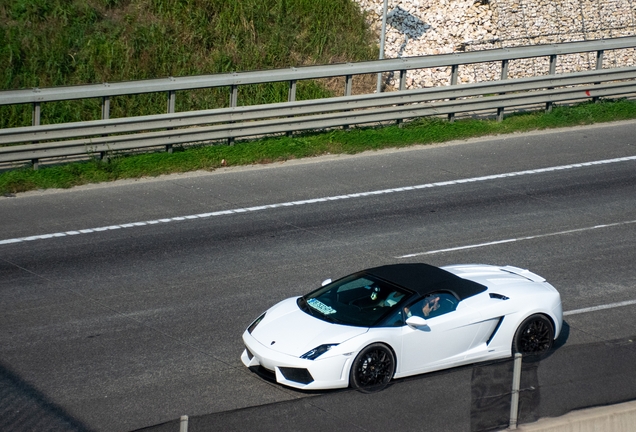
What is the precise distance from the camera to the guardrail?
16.3 meters

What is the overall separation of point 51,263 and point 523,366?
299 inches

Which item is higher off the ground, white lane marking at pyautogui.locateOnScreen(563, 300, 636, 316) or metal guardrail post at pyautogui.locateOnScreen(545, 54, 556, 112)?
metal guardrail post at pyautogui.locateOnScreen(545, 54, 556, 112)

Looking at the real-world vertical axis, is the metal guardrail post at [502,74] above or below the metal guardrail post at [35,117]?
above

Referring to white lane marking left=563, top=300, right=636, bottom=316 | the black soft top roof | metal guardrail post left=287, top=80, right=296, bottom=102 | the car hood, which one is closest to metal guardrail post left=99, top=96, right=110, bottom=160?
metal guardrail post left=287, top=80, right=296, bottom=102

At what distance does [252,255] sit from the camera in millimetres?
12914

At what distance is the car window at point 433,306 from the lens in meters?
9.28

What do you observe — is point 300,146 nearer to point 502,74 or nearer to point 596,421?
point 502,74

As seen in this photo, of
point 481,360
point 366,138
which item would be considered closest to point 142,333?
point 481,360

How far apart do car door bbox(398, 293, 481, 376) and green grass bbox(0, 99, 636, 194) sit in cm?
867

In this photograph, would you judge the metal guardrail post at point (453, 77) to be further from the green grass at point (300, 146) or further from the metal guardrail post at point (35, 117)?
the metal guardrail post at point (35, 117)

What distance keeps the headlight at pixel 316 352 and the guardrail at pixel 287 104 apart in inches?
357

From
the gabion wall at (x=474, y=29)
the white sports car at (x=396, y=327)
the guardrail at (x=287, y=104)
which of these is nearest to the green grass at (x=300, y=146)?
the guardrail at (x=287, y=104)

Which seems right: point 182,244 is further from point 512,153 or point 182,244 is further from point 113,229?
point 512,153

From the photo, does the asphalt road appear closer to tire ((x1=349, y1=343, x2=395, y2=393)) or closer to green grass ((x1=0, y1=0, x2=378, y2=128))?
tire ((x1=349, y1=343, x2=395, y2=393))
